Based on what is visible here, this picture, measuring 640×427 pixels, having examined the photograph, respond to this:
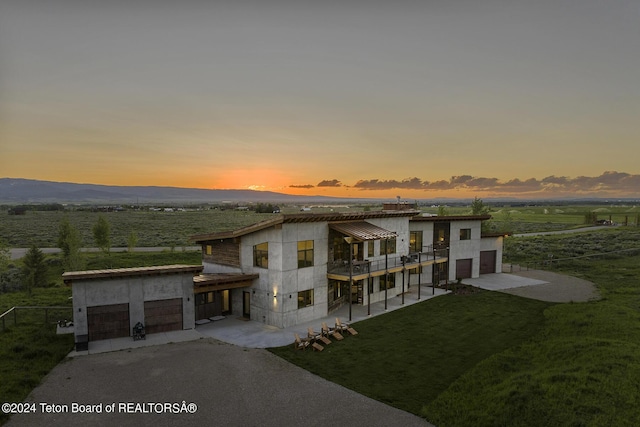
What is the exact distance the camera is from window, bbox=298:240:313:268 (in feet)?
76.6

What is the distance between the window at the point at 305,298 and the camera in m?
23.5

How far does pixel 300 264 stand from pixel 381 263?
8.02 meters

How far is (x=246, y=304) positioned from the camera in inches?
977

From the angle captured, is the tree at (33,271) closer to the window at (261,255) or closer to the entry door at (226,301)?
the entry door at (226,301)

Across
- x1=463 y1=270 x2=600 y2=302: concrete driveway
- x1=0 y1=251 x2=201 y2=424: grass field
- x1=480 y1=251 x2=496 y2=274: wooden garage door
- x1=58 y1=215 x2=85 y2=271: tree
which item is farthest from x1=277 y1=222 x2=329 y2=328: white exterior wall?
x1=58 y1=215 x2=85 y2=271: tree

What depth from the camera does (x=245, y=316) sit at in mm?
24938

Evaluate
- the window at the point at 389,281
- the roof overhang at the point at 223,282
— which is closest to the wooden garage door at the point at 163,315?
the roof overhang at the point at 223,282

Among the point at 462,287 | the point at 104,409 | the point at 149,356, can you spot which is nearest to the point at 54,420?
the point at 104,409

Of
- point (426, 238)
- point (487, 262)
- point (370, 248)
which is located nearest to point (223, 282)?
point (370, 248)

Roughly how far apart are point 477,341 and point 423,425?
9.26m

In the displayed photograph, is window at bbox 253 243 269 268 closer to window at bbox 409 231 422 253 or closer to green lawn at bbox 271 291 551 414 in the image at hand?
green lawn at bbox 271 291 551 414

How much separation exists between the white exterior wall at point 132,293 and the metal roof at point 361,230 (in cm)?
1030

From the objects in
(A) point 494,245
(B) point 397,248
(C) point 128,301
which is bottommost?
(C) point 128,301

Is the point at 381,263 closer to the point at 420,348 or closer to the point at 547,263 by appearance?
the point at 420,348
